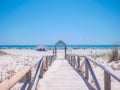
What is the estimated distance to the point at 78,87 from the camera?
6.75m

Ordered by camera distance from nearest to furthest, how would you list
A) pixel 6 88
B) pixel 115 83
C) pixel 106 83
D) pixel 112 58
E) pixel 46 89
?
pixel 6 88
pixel 106 83
pixel 46 89
pixel 115 83
pixel 112 58

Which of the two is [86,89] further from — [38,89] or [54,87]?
[38,89]

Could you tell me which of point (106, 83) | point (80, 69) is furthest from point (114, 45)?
point (106, 83)

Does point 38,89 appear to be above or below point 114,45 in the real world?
below

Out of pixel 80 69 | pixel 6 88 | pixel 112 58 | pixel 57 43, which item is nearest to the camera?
pixel 6 88

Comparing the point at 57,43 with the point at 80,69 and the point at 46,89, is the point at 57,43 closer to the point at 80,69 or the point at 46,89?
the point at 80,69

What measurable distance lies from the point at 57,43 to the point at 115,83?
21.4 m

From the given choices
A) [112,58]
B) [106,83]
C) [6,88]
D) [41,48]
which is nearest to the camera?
[6,88]

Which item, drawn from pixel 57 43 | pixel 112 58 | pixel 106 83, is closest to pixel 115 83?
pixel 106 83

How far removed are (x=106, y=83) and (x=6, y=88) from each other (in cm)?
229

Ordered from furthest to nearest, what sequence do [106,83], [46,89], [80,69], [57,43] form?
[57,43]
[80,69]
[46,89]
[106,83]

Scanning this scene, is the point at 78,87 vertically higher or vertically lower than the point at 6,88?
lower

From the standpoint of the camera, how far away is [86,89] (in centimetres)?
649

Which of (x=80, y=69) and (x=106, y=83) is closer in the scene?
(x=106, y=83)
